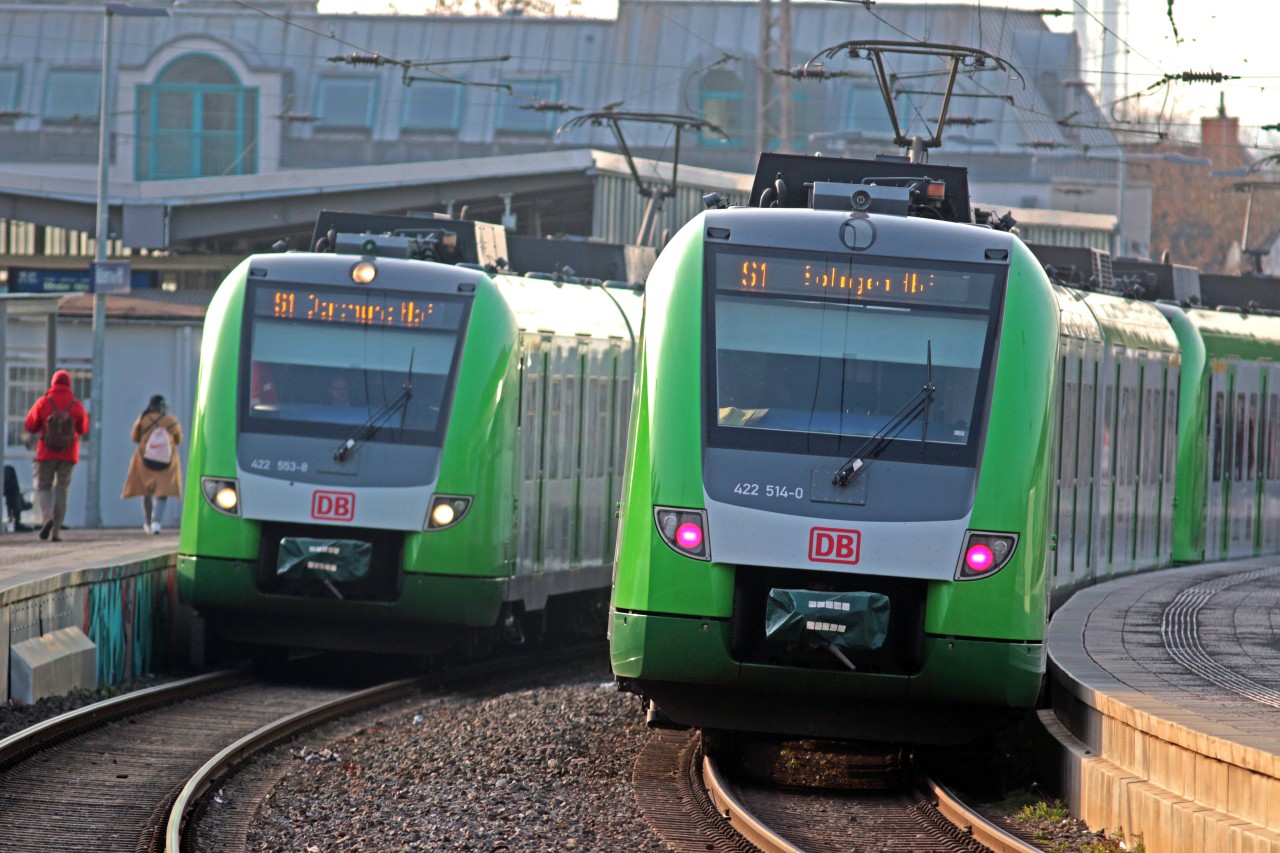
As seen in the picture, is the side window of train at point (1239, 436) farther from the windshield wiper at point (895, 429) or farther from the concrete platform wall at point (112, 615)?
the windshield wiper at point (895, 429)

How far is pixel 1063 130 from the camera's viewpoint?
5641 cm

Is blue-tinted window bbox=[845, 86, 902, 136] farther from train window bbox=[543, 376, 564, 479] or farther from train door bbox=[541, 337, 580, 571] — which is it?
train window bbox=[543, 376, 564, 479]

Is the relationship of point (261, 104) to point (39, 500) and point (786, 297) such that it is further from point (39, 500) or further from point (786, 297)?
point (786, 297)

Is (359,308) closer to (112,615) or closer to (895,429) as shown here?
(112,615)

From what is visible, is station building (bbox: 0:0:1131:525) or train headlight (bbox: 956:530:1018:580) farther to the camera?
station building (bbox: 0:0:1131:525)

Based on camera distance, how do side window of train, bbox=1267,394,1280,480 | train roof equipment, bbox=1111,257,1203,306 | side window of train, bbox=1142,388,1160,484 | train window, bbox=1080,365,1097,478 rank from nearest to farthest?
train window, bbox=1080,365,1097,478 → side window of train, bbox=1142,388,1160,484 → train roof equipment, bbox=1111,257,1203,306 → side window of train, bbox=1267,394,1280,480

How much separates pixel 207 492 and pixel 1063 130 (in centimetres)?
4469

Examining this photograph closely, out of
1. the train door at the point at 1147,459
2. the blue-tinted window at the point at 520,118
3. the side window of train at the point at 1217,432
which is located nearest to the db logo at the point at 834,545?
the train door at the point at 1147,459

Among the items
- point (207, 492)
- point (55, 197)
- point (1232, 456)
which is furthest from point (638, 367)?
point (55, 197)

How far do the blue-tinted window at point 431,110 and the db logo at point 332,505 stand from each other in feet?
133

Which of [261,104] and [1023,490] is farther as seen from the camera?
[261,104]

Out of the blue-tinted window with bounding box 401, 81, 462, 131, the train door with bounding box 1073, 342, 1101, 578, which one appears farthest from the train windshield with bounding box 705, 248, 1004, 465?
the blue-tinted window with bounding box 401, 81, 462, 131

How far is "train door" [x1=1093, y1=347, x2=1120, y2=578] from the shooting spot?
16.3m

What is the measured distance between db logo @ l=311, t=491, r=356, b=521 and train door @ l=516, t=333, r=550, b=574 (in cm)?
171
